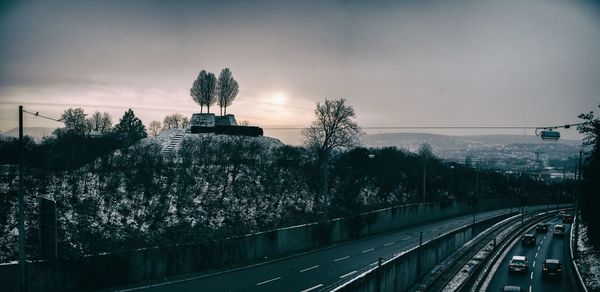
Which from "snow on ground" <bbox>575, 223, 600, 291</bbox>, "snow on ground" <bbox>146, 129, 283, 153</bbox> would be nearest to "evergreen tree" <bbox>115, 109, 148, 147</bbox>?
"snow on ground" <bbox>146, 129, 283, 153</bbox>

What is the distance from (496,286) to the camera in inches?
1219

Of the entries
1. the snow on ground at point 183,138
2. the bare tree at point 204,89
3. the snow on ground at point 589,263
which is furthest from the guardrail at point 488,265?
the bare tree at point 204,89

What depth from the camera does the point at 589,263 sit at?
1483 inches

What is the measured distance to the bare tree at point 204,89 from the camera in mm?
89637

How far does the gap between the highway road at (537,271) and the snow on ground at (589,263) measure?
3.24 feet

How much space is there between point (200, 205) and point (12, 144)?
75.6ft

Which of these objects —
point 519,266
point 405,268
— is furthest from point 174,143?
point 519,266

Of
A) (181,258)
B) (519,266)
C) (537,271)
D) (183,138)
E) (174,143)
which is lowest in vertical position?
(537,271)

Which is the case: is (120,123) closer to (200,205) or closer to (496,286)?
(200,205)

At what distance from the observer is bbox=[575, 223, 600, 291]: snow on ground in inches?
1201

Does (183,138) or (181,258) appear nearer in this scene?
(181,258)

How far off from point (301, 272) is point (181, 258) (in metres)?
7.91

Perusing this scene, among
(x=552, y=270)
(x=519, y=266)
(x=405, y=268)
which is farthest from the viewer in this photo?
(x=519, y=266)

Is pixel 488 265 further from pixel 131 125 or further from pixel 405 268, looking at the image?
pixel 131 125
